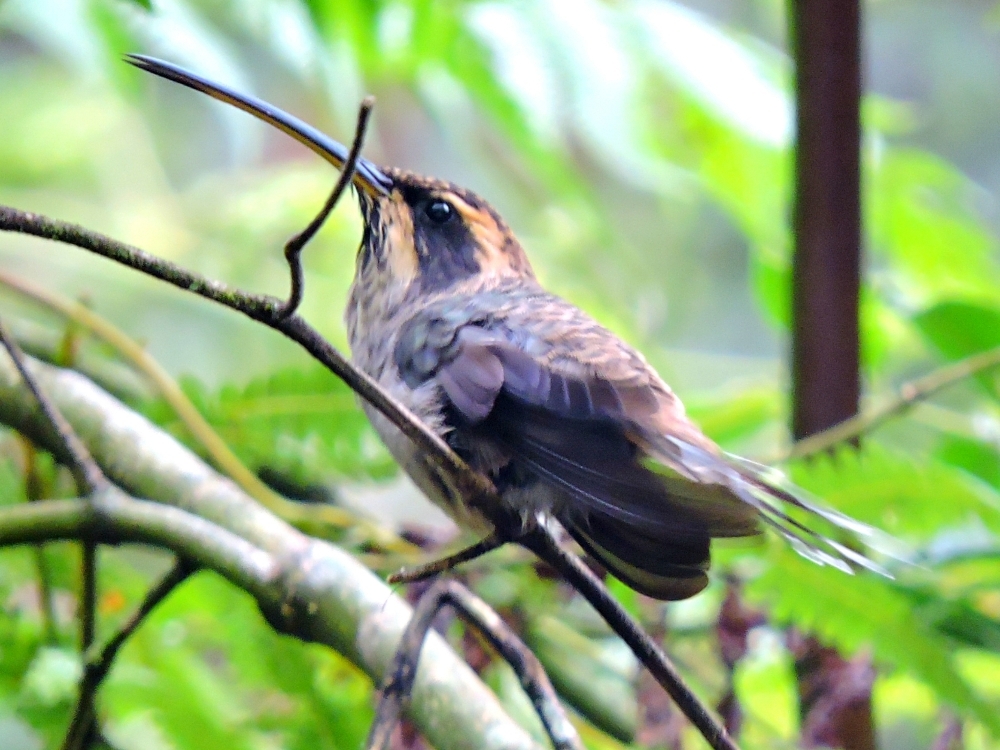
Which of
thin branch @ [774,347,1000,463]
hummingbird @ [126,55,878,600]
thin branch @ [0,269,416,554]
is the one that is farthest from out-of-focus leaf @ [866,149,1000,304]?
thin branch @ [0,269,416,554]

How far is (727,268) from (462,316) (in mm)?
5926

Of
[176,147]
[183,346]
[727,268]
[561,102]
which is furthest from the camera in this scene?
[727,268]

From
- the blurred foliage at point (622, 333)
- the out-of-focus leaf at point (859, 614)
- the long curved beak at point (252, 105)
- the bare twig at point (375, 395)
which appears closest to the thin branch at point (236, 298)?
the bare twig at point (375, 395)

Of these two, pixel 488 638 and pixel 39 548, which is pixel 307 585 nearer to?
pixel 488 638

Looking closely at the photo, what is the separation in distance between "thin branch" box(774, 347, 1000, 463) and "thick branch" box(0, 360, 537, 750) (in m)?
0.64

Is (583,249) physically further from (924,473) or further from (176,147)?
(176,147)

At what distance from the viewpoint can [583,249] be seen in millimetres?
3057

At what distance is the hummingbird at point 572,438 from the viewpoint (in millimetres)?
1050

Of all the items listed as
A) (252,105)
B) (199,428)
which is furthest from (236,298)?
(199,428)

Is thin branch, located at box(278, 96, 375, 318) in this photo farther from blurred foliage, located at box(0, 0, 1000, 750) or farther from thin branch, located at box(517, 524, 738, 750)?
blurred foliage, located at box(0, 0, 1000, 750)

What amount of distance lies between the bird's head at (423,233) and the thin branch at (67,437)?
0.60 metres

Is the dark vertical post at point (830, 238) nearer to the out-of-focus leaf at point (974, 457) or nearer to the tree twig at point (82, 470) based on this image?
the out-of-focus leaf at point (974, 457)

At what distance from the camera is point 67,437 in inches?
47.9

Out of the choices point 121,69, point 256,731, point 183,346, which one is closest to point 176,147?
point 183,346
